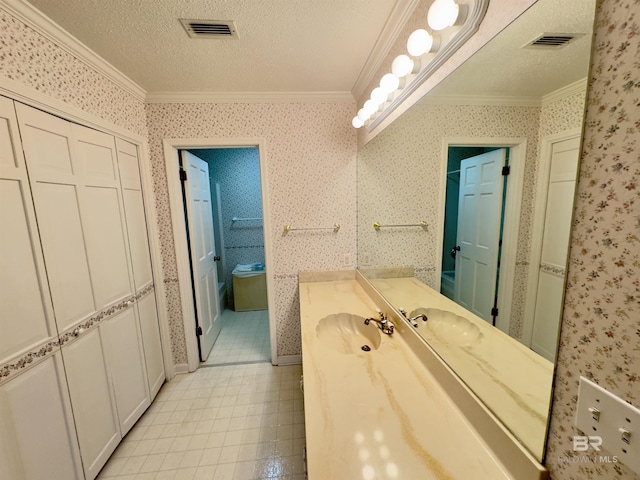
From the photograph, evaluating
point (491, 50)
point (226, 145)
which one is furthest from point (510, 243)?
point (226, 145)

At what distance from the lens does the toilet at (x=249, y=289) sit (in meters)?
3.46

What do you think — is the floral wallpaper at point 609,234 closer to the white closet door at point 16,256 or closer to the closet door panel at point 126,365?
the white closet door at point 16,256

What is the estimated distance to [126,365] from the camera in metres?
1.66

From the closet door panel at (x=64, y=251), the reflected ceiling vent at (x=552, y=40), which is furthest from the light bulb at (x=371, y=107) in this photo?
the closet door panel at (x=64, y=251)

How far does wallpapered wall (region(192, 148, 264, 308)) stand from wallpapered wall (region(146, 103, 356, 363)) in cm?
150

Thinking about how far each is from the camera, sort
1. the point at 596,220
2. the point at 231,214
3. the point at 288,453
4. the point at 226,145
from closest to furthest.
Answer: the point at 596,220 < the point at 288,453 < the point at 226,145 < the point at 231,214

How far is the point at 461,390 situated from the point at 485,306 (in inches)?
11.5

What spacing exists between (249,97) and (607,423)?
7.61 feet

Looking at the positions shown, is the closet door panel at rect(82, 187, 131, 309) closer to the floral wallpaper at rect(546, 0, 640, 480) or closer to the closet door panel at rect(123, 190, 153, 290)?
the closet door panel at rect(123, 190, 153, 290)

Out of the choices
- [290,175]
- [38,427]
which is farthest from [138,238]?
[290,175]

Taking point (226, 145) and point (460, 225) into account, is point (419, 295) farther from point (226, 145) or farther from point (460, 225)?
point (226, 145)

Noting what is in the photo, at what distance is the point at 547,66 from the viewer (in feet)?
1.97

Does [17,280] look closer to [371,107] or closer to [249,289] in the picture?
[371,107]

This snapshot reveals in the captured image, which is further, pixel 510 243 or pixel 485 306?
pixel 485 306
